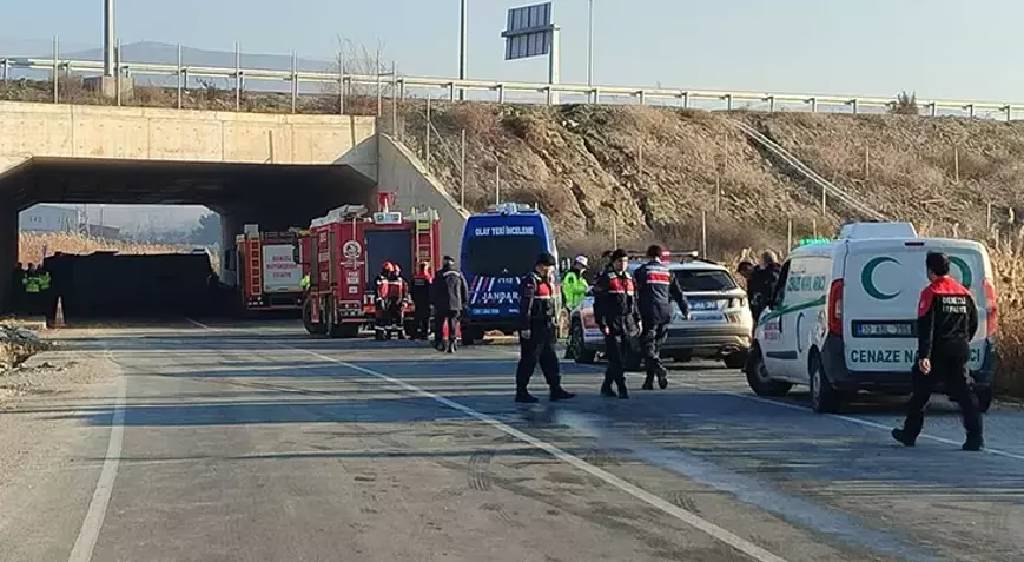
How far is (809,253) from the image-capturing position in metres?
16.6

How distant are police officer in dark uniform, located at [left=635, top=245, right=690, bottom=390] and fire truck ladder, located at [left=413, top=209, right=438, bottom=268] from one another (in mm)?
16276

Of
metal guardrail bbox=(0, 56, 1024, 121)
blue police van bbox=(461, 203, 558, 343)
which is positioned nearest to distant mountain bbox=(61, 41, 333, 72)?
metal guardrail bbox=(0, 56, 1024, 121)

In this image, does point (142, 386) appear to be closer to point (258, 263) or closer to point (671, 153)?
point (258, 263)

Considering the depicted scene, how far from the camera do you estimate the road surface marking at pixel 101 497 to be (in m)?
8.81

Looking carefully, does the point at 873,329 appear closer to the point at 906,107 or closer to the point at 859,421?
the point at 859,421

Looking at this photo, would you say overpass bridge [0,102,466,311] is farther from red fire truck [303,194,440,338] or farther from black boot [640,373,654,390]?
black boot [640,373,654,390]

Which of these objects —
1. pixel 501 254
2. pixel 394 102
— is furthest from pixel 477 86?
pixel 501 254

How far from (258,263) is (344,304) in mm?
13063

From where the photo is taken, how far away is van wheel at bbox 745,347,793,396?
17.9m

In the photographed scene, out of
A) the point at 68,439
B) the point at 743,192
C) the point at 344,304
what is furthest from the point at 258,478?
the point at 743,192

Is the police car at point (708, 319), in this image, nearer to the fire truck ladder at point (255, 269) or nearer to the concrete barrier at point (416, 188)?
the concrete barrier at point (416, 188)

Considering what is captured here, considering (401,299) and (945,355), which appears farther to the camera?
(401,299)

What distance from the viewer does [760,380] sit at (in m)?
18.1

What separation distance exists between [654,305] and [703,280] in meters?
3.99
